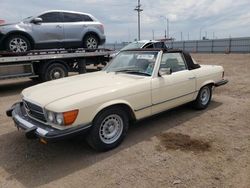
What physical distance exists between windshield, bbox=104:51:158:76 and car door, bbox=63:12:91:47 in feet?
16.6

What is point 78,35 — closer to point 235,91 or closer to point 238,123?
point 235,91

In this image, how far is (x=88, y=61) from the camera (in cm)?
1140

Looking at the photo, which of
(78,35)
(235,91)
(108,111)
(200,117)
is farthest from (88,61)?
(108,111)

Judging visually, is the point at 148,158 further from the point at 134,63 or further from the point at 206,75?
the point at 206,75

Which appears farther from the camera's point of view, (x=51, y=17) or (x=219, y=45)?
(x=219, y=45)

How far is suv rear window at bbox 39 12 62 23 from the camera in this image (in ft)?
30.9

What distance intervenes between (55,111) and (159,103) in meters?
1.98

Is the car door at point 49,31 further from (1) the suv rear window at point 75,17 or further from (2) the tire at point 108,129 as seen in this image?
(2) the tire at point 108,129

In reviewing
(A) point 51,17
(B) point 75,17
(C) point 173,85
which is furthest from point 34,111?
(B) point 75,17

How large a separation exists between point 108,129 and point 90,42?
7.35 metres

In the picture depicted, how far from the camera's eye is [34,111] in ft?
12.7

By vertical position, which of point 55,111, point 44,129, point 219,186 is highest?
point 55,111

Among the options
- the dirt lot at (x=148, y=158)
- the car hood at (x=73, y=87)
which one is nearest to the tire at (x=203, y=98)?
the dirt lot at (x=148, y=158)

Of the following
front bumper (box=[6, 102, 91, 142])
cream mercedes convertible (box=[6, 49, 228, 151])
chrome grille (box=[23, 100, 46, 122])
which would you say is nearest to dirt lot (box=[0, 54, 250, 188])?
cream mercedes convertible (box=[6, 49, 228, 151])
